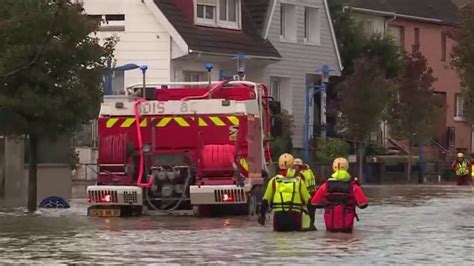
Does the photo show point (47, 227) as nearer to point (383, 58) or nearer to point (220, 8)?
point (220, 8)

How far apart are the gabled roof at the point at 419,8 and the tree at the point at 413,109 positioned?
5.30 metres

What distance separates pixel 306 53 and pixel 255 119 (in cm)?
2309

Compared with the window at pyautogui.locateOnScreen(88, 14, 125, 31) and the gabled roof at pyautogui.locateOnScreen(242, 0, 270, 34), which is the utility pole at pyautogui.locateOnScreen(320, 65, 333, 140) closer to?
the gabled roof at pyautogui.locateOnScreen(242, 0, 270, 34)

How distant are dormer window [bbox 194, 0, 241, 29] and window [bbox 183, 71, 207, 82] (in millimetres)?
1612

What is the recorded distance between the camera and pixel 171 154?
2422 centimetres

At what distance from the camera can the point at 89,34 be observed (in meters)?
25.3

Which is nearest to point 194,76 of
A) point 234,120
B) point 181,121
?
point 181,121

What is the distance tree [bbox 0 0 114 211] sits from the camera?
2405 cm

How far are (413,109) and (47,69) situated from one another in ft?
94.8

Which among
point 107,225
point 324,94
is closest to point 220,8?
point 324,94

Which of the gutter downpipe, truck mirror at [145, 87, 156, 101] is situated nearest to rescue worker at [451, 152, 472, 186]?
the gutter downpipe

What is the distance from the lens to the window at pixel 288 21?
154 feet

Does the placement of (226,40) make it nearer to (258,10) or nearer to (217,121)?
(258,10)

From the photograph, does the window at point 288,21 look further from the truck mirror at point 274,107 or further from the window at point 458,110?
the truck mirror at point 274,107
